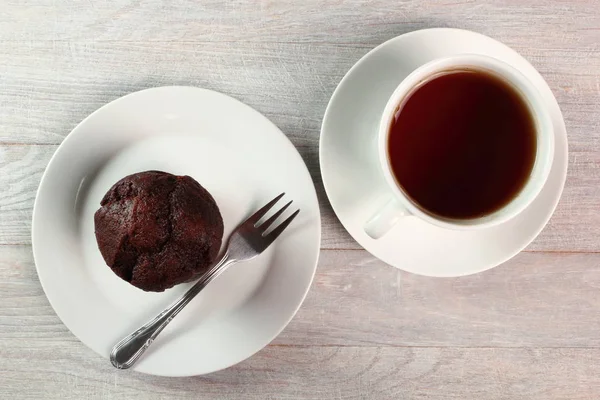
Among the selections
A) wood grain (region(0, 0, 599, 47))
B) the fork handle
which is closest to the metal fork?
the fork handle

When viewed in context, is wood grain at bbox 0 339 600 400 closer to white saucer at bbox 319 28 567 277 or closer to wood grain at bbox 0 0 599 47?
white saucer at bbox 319 28 567 277

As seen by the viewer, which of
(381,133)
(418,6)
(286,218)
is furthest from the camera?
(418,6)

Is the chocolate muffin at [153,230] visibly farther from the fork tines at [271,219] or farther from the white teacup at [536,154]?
the white teacup at [536,154]

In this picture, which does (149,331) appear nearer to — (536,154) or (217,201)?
(217,201)

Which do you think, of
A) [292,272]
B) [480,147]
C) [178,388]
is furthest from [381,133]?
[178,388]

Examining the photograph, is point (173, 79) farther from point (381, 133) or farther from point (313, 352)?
point (313, 352)

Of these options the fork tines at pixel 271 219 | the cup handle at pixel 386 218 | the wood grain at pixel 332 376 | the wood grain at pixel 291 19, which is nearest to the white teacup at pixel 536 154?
the cup handle at pixel 386 218
